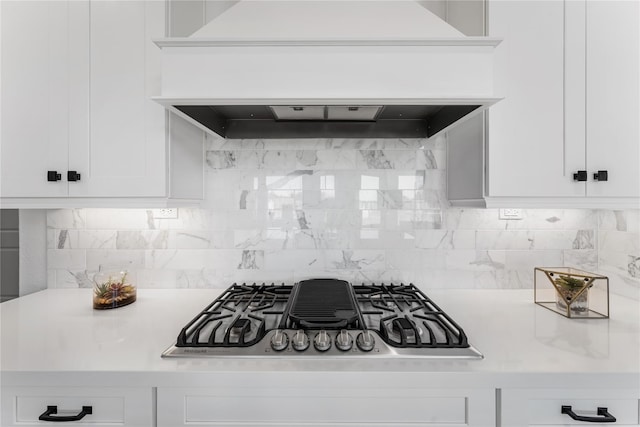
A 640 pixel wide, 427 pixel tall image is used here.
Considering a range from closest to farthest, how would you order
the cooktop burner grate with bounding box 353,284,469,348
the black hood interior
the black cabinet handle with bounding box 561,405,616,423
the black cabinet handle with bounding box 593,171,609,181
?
the black cabinet handle with bounding box 561,405,616,423, the cooktop burner grate with bounding box 353,284,469,348, the black cabinet handle with bounding box 593,171,609,181, the black hood interior

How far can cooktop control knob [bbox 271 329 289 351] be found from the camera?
0.95m

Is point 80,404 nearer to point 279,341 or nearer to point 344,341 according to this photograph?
point 279,341

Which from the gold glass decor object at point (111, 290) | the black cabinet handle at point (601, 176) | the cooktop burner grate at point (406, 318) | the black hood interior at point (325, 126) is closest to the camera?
the cooktop burner grate at point (406, 318)

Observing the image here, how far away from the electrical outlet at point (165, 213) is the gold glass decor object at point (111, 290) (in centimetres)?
31

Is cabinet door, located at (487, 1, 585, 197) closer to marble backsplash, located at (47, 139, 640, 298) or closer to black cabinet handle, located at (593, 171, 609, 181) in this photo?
black cabinet handle, located at (593, 171, 609, 181)

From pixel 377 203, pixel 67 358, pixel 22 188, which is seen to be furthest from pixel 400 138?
pixel 22 188

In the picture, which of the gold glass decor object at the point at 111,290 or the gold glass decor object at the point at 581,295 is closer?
the gold glass decor object at the point at 581,295

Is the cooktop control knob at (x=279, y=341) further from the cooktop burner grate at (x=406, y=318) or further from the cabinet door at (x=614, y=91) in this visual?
the cabinet door at (x=614, y=91)

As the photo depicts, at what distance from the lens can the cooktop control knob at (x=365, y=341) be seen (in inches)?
37.0

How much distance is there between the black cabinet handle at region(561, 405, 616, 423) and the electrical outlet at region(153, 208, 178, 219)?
1672 millimetres

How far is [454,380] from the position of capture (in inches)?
34.2

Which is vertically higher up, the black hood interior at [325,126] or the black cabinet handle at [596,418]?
the black hood interior at [325,126]

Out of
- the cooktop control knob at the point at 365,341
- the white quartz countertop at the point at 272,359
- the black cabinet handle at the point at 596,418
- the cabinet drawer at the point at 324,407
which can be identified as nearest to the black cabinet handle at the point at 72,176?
the white quartz countertop at the point at 272,359

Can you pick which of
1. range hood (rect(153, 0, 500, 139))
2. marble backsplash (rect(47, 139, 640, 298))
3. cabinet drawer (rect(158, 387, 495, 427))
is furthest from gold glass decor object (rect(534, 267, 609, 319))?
range hood (rect(153, 0, 500, 139))
